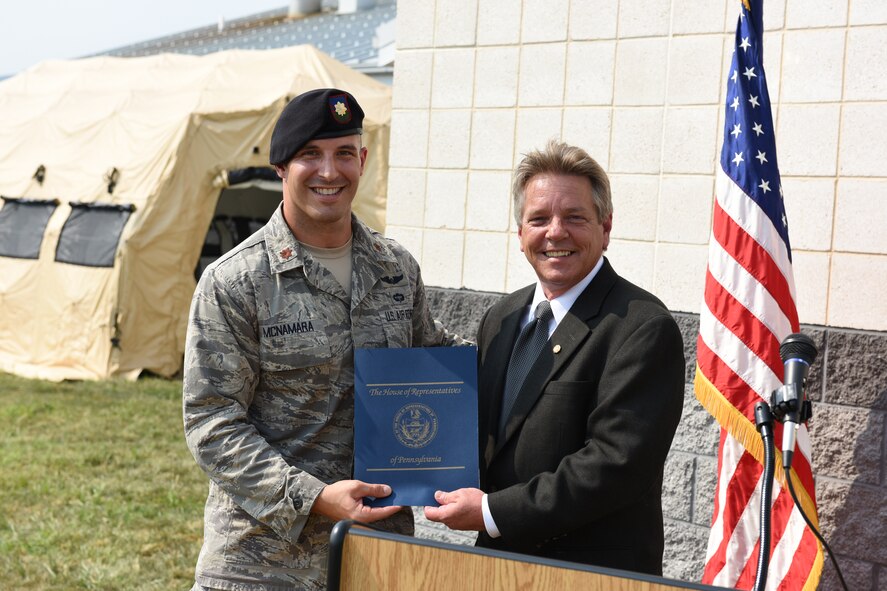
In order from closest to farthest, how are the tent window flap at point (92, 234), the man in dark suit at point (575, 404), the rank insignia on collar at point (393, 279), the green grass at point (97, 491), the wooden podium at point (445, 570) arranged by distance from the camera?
the wooden podium at point (445, 570) → the man in dark suit at point (575, 404) → the rank insignia on collar at point (393, 279) → the green grass at point (97, 491) → the tent window flap at point (92, 234)

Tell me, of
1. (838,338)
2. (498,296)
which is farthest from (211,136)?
(838,338)

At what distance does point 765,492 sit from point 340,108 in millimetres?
1502

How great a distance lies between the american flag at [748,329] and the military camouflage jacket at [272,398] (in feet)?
5.18

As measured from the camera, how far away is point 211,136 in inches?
523

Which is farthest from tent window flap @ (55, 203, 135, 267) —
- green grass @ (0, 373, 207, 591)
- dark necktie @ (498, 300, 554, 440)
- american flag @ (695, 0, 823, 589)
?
dark necktie @ (498, 300, 554, 440)

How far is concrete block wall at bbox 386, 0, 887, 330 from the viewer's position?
4.48 meters

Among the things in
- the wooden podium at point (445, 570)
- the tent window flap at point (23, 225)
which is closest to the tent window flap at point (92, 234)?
the tent window flap at point (23, 225)

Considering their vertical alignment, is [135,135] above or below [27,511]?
above

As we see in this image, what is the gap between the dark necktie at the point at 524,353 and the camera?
3.05 metres

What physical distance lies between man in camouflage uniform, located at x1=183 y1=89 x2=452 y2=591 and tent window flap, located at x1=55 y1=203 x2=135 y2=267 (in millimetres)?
10286

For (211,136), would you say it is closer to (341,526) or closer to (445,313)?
(445,313)

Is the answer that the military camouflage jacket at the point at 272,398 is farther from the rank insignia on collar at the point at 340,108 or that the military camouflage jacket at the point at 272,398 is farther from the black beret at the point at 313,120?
the rank insignia on collar at the point at 340,108

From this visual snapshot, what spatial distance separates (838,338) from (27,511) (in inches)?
221

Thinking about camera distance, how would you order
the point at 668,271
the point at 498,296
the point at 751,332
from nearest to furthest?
1. the point at 751,332
2. the point at 668,271
3. the point at 498,296
